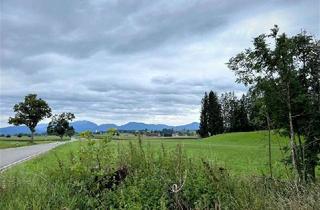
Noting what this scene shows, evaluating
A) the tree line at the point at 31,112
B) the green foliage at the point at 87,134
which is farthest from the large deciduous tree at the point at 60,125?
the green foliage at the point at 87,134

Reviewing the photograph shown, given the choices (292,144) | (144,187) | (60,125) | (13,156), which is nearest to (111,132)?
(144,187)

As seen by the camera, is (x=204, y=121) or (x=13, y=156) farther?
(x=204, y=121)

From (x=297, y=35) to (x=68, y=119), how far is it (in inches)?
4441

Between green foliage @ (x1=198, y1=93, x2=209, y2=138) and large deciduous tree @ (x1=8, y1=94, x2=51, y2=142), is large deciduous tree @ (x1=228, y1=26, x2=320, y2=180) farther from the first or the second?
green foliage @ (x1=198, y1=93, x2=209, y2=138)

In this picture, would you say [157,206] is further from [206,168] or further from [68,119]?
[68,119]

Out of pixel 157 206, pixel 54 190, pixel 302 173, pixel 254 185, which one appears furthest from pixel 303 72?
pixel 54 190

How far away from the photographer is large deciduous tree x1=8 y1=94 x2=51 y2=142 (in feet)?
268

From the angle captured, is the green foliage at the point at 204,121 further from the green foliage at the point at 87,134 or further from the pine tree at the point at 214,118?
the green foliage at the point at 87,134

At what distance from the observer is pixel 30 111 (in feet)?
270

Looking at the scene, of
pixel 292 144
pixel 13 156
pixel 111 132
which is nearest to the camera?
pixel 111 132

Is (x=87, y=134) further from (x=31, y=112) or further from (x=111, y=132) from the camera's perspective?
(x=31, y=112)

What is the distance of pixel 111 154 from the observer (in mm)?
8547

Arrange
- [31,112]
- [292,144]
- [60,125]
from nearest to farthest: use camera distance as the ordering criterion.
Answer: [292,144], [31,112], [60,125]

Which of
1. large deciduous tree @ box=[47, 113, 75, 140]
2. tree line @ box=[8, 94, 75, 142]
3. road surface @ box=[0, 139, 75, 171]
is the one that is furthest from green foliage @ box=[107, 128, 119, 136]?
large deciduous tree @ box=[47, 113, 75, 140]
